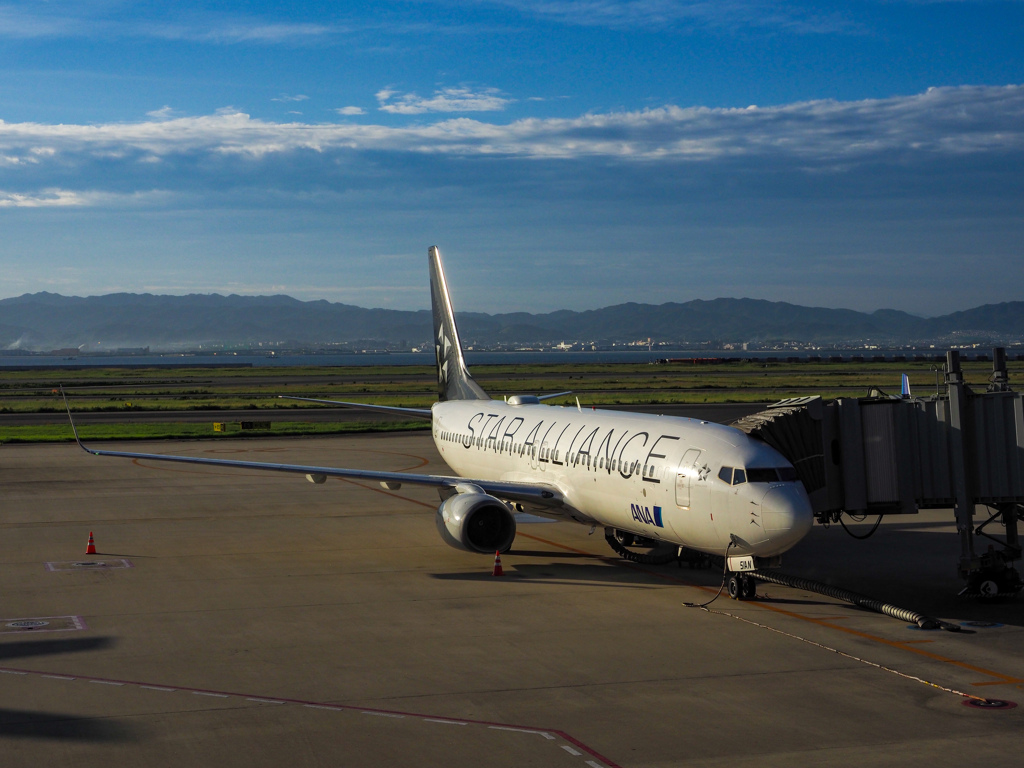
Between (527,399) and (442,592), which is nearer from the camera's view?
(442,592)

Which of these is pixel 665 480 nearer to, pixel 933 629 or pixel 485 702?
pixel 933 629

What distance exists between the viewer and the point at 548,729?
13562 mm

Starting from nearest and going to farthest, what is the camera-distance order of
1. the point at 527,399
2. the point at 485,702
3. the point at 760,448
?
1. the point at 485,702
2. the point at 760,448
3. the point at 527,399

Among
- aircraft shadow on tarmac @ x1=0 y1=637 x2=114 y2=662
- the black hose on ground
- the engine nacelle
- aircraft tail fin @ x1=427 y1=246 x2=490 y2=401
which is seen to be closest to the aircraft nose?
the black hose on ground

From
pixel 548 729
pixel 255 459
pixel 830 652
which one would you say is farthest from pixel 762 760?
pixel 255 459

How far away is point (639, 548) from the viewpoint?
27719mm

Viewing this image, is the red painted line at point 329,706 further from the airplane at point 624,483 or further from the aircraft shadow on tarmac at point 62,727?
the airplane at point 624,483

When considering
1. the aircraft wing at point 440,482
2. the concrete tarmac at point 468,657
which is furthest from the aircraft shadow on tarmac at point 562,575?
the aircraft wing at point 440,482

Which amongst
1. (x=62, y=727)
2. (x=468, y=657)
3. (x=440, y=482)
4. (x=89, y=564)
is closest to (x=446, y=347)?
(x=440, y=482)

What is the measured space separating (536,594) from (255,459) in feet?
94.9

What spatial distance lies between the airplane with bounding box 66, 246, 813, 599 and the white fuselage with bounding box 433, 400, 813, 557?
0.09 feet

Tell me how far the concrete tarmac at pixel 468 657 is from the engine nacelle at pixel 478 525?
2.88ft

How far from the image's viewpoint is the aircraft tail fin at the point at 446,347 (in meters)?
38.1

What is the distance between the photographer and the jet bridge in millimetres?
21000
